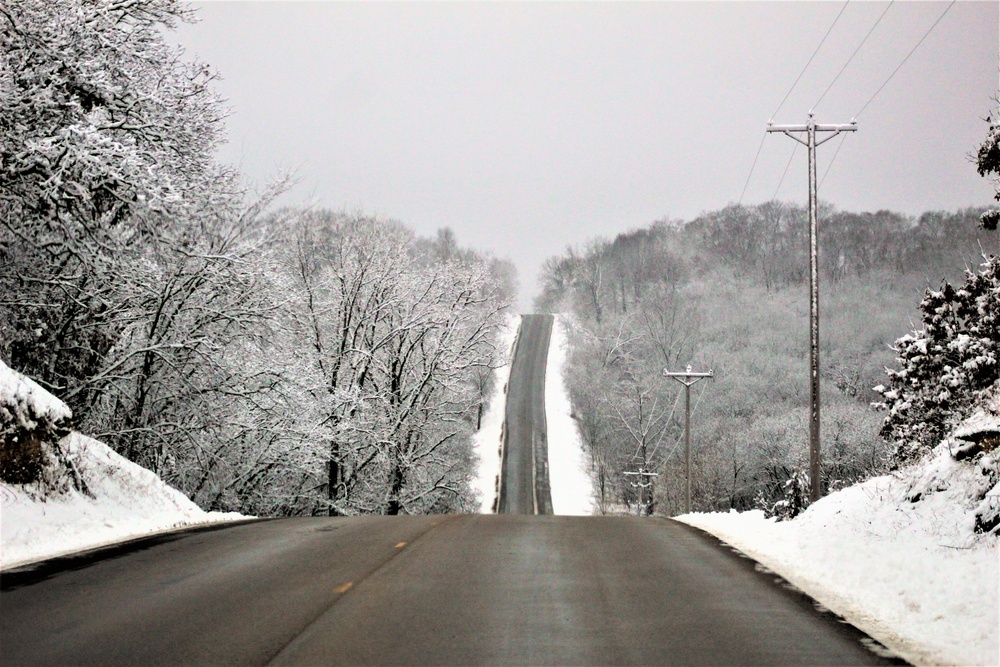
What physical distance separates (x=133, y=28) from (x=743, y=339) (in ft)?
248

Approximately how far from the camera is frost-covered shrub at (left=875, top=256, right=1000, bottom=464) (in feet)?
91.7

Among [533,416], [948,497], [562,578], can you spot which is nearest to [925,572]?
[948,497]

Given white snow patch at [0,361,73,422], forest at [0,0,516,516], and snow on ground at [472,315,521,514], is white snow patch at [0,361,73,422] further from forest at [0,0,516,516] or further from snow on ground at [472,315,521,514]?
snow on ground at [472,315,521,514]

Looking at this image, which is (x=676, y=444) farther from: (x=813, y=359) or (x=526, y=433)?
(x=813, y=359)

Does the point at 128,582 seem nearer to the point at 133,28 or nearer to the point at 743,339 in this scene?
the point at 133,28

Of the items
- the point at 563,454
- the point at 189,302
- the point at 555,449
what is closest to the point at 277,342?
the point at 189,302

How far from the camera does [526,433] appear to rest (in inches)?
2948

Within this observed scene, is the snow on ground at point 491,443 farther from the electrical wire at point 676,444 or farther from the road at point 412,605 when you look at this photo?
the road at point 412,605

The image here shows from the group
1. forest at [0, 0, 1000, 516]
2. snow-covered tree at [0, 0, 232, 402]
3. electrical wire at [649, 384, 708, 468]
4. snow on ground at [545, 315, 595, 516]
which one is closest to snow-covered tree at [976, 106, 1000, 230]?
forest at [0, 0, 1000, 516]

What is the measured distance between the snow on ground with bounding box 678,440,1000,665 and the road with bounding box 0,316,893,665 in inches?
18.1

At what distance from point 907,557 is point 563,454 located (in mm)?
61283

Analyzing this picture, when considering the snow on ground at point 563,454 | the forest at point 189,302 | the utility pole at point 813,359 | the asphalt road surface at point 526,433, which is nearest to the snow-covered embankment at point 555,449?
the snow on ground at point 563,454

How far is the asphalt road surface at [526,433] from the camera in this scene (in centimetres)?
5809

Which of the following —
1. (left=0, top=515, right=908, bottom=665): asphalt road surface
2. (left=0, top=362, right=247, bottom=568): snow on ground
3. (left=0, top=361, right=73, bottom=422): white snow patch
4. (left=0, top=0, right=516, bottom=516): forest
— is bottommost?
(left=0, top=515, right=908, bottom=665): asphalt road surface
